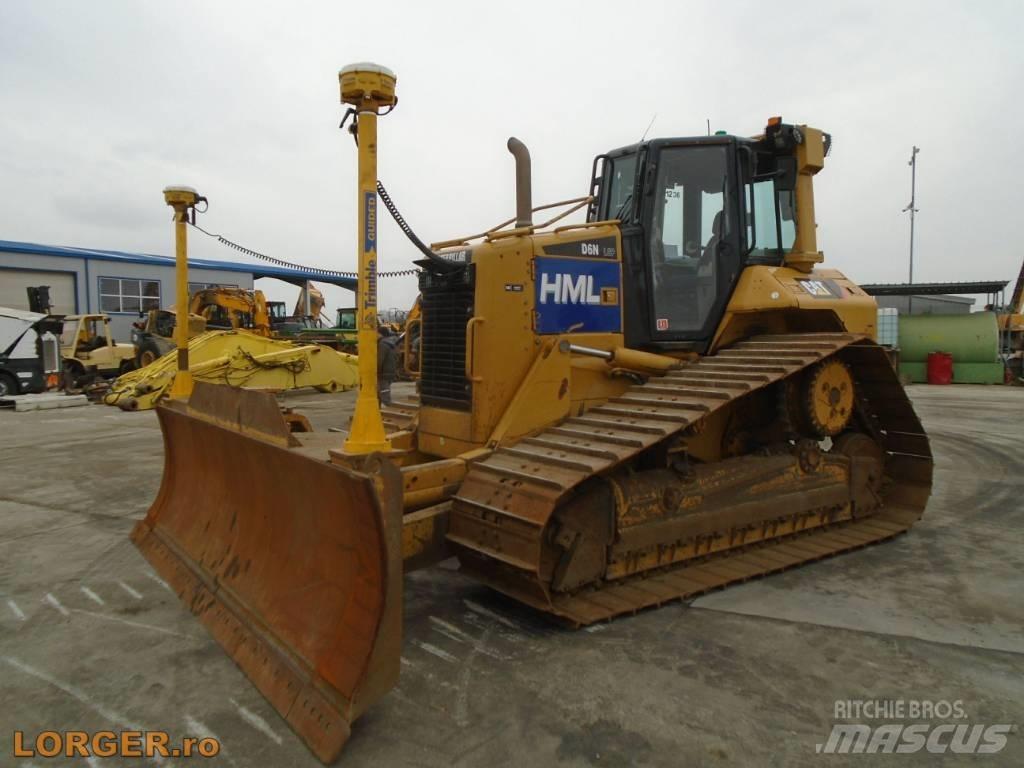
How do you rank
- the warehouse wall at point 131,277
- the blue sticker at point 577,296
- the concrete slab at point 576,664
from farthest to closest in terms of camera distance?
the warehouse wall at point 131,277, the blue sticker at point 577,296, the concrete slab at point 576,664

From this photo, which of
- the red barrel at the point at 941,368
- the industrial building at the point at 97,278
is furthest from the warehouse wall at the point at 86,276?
the red barrel at the point at 941,368

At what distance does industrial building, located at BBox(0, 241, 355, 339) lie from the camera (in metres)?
27.2

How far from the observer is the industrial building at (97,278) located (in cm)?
2716

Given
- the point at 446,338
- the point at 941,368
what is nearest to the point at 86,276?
the point at 446,338

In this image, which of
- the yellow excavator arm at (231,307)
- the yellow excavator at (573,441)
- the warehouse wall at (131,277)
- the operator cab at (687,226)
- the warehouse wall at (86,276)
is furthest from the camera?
the warehouse wall at (131,277)

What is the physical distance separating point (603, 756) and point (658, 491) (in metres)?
2.16

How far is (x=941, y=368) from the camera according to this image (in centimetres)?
2139

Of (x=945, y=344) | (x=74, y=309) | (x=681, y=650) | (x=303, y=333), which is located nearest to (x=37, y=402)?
(x=303, y=333)

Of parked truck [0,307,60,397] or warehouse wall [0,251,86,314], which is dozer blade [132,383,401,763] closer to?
parked truck [0,307,60,397]

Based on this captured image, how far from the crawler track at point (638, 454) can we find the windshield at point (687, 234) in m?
0.42

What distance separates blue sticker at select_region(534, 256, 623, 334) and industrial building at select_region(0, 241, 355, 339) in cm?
2165

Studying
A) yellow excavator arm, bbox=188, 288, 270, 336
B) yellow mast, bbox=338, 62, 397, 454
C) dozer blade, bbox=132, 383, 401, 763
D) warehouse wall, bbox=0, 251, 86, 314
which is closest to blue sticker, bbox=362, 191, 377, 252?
yellow mast, bbox=338, 62, 397, 454

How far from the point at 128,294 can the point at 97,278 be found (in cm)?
138

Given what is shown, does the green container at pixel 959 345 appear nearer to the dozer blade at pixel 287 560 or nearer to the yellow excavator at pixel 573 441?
the yellow excavator at pixel 573 441
